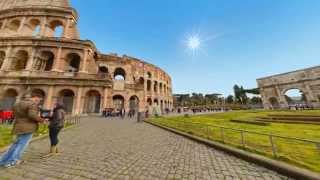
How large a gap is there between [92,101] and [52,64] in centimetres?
1042

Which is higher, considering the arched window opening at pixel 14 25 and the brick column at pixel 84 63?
the arched window opening at pixel 14 25

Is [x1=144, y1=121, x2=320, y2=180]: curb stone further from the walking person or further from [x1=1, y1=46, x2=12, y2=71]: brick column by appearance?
[x1=1, y1=46, x2=12, y2=71]: brick column

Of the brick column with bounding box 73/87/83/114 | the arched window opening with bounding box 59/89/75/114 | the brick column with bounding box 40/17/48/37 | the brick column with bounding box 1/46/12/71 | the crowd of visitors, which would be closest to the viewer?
the crowd of visitors

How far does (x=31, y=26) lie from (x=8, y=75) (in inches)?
497

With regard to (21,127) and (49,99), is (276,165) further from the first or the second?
(49,99)

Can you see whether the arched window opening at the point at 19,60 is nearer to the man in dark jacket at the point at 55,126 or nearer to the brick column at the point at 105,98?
the brick column at the point at 105,98

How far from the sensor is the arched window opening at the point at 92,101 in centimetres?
2506

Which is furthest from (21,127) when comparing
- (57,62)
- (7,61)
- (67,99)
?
A: (7,61)

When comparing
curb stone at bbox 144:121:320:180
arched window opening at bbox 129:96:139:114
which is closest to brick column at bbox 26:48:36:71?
arched window opening at bbox 129:96:139:114

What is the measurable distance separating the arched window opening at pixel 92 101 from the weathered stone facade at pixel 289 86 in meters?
44.1

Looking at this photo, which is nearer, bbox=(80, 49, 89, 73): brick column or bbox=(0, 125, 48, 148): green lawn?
bbox=(0, 125, 48, 148): green lawn

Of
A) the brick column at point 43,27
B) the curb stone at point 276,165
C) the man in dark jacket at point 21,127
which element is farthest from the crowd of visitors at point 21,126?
the brick column at point 43,27

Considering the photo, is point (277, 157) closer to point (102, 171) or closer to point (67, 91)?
point (102, 171)

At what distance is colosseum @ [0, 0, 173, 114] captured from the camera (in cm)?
2303
